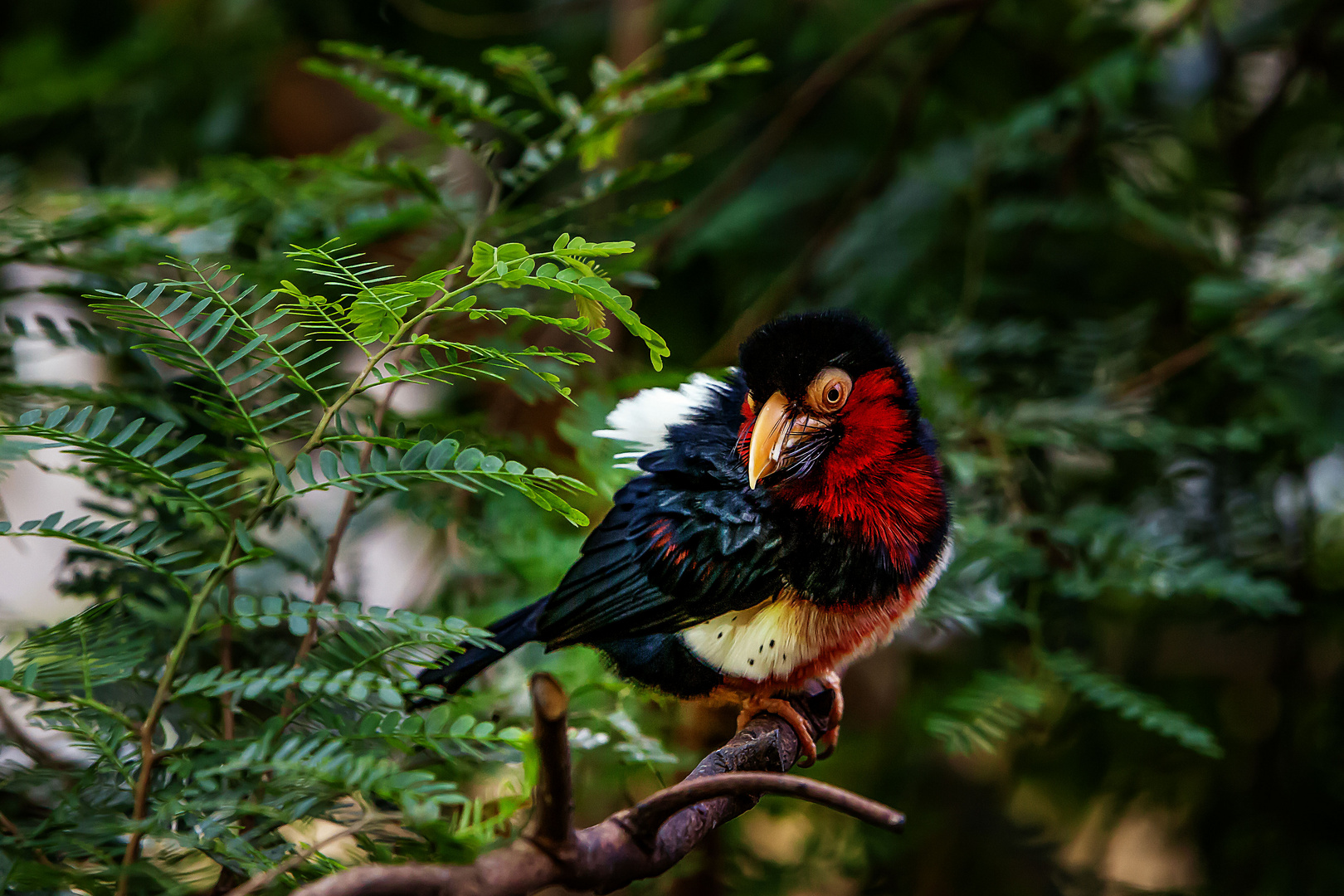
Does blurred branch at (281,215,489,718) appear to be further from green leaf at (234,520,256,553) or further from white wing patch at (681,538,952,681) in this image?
white wing patch at (681,538,952,681)

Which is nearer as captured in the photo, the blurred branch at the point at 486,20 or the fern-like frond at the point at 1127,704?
the fern-like frond at the point at 1127,704

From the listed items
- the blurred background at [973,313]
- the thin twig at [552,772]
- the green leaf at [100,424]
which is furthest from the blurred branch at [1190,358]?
the green leaf at [100,424]

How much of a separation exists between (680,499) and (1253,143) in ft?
5.09

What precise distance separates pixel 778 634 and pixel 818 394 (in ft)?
0.71

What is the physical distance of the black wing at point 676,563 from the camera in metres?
0.80

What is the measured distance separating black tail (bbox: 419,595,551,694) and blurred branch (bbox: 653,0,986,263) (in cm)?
88

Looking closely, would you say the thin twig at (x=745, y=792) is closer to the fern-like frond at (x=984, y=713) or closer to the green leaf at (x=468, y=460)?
the green leaf at (x=468, y=460)

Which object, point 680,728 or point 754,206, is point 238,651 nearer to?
point 680,728

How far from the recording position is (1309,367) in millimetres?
1362

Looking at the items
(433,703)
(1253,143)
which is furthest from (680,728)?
(1253,143)

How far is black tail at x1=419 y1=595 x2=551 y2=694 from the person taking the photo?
789 millimetres

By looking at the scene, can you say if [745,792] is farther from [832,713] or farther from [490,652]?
[832,713]

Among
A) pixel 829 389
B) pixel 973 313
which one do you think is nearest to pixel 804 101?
pixel 973 313

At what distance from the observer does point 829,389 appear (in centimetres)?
81
